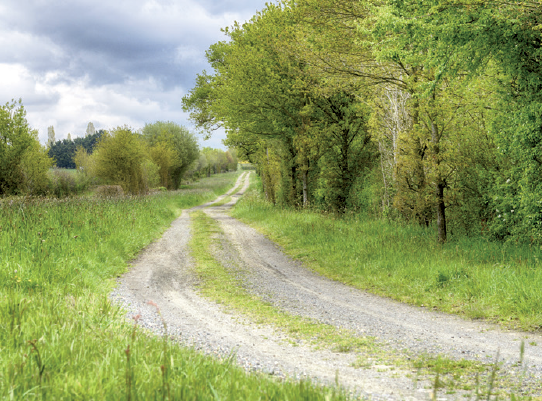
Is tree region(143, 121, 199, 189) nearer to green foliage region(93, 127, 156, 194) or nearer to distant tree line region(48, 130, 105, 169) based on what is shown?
green foliage region(93, 127, 156, 194)

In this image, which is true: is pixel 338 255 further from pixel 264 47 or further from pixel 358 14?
pixel 264 47

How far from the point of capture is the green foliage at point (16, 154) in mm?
27344

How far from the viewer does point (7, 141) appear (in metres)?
27.8

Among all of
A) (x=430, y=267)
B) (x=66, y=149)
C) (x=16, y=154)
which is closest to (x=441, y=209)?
(x=430, y=267)

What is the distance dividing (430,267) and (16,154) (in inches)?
1204

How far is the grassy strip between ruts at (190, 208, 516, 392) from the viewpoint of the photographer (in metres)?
4.07

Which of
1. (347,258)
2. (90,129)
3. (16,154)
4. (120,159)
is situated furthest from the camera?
(90,129)

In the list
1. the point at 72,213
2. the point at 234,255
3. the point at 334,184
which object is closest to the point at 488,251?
the point at 234,255

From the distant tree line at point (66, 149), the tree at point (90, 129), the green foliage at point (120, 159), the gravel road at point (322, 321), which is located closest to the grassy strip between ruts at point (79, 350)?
the gravel road at point (322, 321)

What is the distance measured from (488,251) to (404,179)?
11.5 feet

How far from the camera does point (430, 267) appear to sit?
8352 mm

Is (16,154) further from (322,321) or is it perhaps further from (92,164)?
(322,321)

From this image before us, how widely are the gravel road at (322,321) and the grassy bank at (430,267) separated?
0.52 metres

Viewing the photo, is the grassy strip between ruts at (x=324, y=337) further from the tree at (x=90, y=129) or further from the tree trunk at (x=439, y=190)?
the tree at (x=90, y=129)
